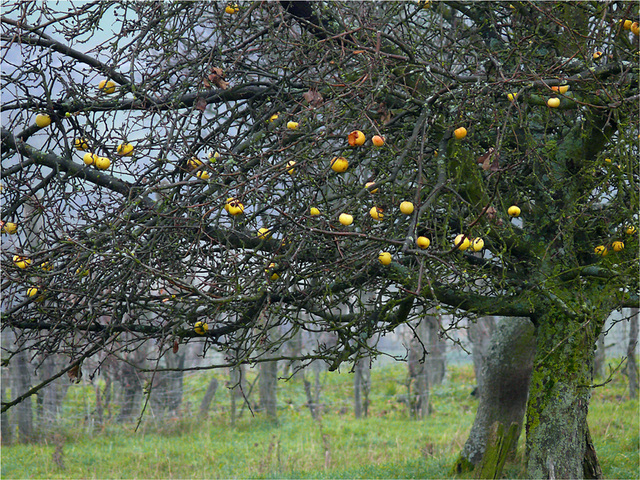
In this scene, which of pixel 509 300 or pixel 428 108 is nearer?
pixel 428 108

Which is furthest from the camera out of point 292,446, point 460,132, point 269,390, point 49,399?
point 269,390

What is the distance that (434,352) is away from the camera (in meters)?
15.8

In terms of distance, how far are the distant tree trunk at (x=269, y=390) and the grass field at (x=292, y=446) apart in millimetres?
294

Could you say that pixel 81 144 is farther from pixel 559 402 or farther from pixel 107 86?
pixel 559 402

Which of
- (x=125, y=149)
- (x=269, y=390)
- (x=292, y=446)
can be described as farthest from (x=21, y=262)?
(x=269, y=390)

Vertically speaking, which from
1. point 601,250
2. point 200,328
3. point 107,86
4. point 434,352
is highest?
point 107,86

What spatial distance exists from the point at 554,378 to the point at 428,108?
2429 mm

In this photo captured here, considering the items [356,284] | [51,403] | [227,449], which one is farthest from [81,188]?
[51,403]

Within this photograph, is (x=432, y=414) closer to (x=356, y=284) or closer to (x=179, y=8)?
(x=356, y=284)

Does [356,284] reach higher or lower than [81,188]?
lower

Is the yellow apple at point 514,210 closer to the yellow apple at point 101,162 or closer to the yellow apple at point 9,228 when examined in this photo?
the yellow apple at point 101,162

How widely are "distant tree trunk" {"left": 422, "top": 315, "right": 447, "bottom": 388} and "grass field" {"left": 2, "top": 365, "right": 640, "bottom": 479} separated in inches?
44.1

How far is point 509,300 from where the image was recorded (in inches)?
183

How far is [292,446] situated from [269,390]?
363 cm
